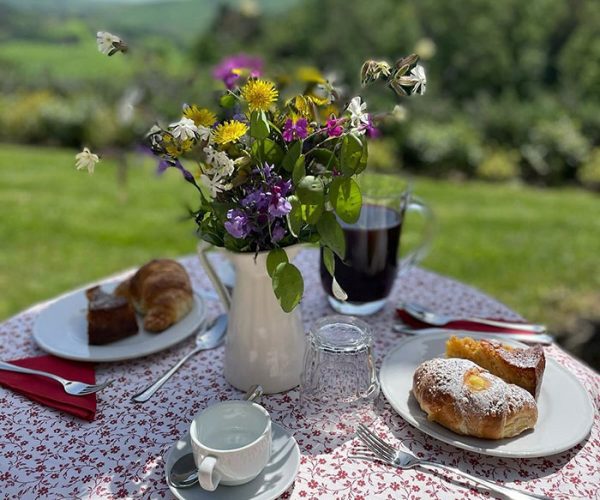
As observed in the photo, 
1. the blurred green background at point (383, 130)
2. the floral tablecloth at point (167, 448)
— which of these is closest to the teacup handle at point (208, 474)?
the floral tablecloth at point (167, 448)

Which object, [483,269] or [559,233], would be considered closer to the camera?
[483,269]

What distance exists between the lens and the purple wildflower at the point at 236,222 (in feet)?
2.94

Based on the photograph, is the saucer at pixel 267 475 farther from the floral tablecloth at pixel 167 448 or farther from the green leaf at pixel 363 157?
the green leaf at pixel 363 157

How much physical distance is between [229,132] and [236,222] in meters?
0.13

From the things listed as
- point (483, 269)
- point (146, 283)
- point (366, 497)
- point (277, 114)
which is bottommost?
point (483, 269)

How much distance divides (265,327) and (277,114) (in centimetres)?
37

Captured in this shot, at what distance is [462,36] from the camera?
643cm

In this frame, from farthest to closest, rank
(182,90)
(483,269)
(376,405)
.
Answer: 1. (182,90)
2. (483,269)
3. (376,405)

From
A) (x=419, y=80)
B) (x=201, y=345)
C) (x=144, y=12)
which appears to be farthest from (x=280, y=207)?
(x=144, y=12)

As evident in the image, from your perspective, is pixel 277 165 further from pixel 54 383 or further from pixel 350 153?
pixel 54 383

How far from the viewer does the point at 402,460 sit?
37.5 inches

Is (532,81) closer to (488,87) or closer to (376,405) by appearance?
(488,87)

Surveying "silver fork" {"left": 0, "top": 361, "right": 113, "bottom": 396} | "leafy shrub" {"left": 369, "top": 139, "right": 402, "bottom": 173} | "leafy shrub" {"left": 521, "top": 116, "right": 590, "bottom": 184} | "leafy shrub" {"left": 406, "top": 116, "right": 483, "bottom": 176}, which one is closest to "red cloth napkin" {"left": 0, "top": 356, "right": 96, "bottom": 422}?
"silver fork" {"left": 0, "top": 361, "right": 113, "bottom": 396}

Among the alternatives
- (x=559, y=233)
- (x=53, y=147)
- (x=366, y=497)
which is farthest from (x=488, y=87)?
(x=366, y=497)
